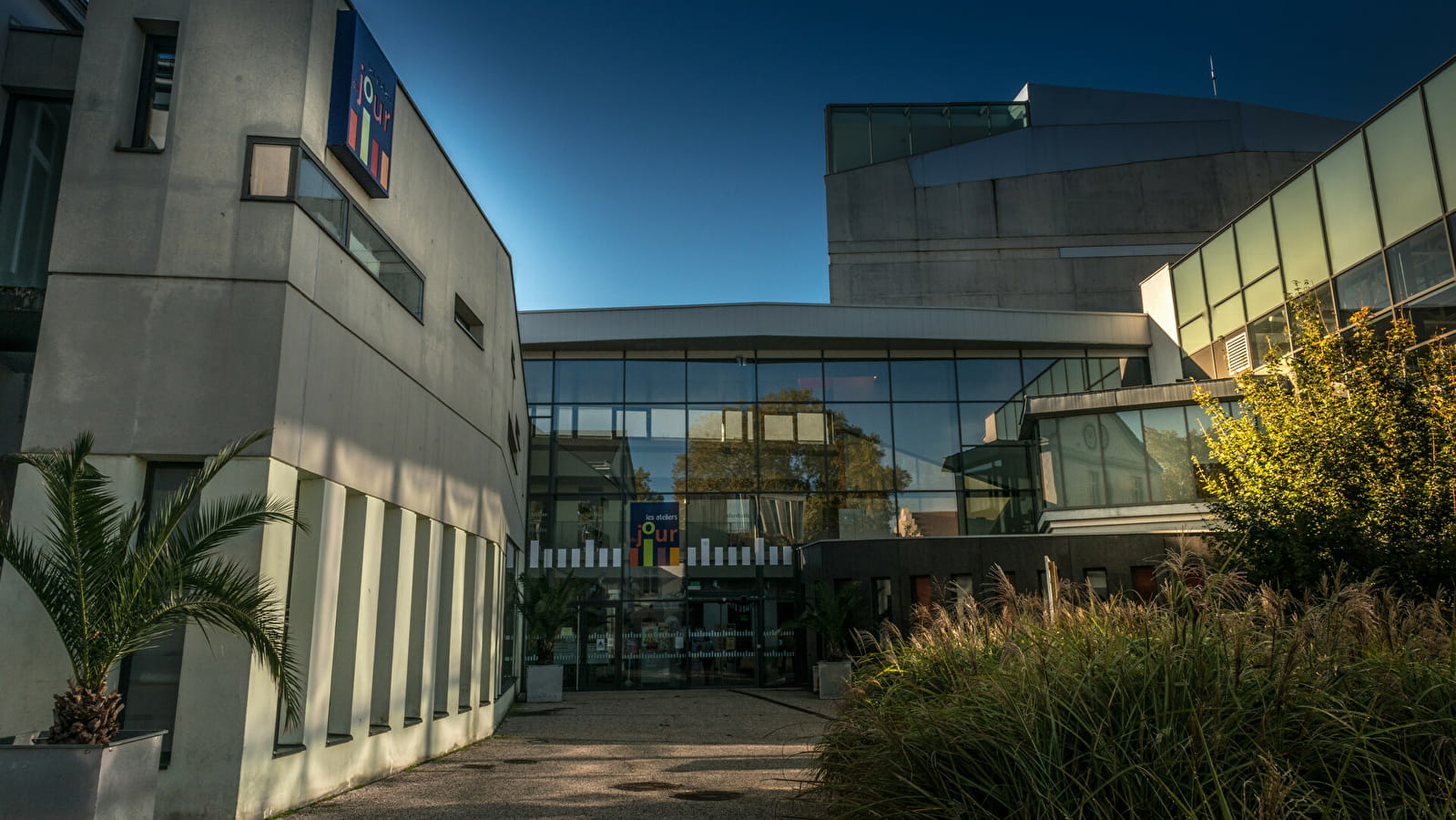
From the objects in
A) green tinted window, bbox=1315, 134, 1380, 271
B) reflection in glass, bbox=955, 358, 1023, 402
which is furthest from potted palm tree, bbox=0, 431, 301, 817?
reflection in glass, bbox=955, 358, 1023, 402

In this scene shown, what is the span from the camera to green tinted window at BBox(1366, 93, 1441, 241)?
1753 cm

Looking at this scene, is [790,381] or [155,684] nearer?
[155,684]

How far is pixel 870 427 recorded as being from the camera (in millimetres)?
27578

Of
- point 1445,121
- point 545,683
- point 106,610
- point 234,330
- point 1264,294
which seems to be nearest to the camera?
point 106,610

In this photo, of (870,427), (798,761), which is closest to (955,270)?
(870,427)

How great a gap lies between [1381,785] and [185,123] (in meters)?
9.54

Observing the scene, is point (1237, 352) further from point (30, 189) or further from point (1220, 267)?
point (30, 189)

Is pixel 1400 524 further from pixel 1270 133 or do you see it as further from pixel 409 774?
pixel 1270 133

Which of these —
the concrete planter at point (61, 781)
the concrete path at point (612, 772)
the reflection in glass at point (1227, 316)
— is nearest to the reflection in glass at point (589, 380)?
the concrete path at point (612, 772)

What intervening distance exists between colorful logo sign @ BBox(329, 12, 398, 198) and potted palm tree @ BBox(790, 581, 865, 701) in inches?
591

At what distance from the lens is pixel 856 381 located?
28.0 metres

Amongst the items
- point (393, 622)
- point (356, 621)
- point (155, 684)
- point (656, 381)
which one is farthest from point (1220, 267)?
point (155, 684)

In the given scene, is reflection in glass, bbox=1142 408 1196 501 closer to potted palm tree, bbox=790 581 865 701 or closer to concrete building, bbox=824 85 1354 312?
potted palm tree, bbox=790 581 865 701

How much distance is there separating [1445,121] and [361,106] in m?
18.2
